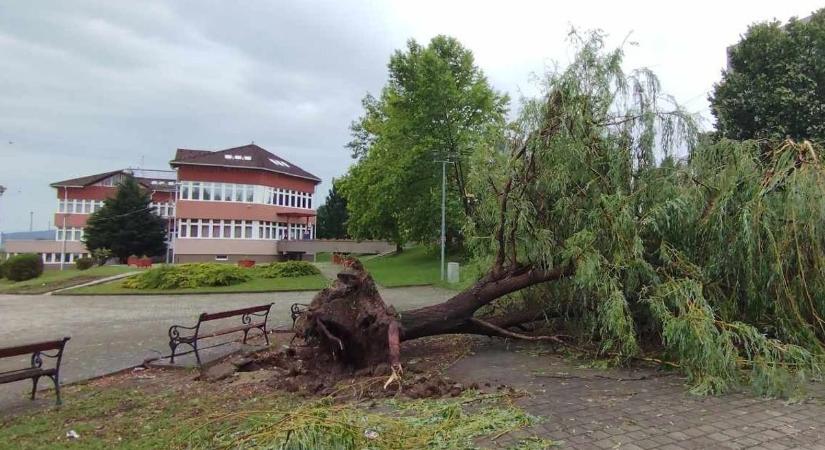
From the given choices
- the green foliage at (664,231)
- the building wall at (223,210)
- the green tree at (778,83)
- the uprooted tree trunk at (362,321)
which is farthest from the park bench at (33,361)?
the building wall at (223,210)

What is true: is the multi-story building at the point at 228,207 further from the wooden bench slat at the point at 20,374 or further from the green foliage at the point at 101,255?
the wooden bench slat at the point at 20,374

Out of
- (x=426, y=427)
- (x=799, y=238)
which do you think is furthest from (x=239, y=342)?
(x=799, y=238)

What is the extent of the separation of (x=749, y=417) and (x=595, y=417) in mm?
1251

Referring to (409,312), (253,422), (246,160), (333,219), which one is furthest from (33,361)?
(333,219)

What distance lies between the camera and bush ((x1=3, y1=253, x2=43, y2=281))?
28062mm

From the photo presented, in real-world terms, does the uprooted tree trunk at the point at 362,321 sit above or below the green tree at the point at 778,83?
below

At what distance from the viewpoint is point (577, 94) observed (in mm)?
7473

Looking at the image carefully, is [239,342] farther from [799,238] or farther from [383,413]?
[799,238]

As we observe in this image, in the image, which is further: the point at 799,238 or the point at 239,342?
the point at 239,342

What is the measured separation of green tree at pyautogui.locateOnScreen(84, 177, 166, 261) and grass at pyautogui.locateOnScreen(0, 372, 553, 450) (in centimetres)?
4630

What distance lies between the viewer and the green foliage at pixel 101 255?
4284 cm

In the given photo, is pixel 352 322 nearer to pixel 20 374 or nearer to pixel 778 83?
pixel 20 374

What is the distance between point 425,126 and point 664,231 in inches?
864

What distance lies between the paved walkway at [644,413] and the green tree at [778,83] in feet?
50.5
